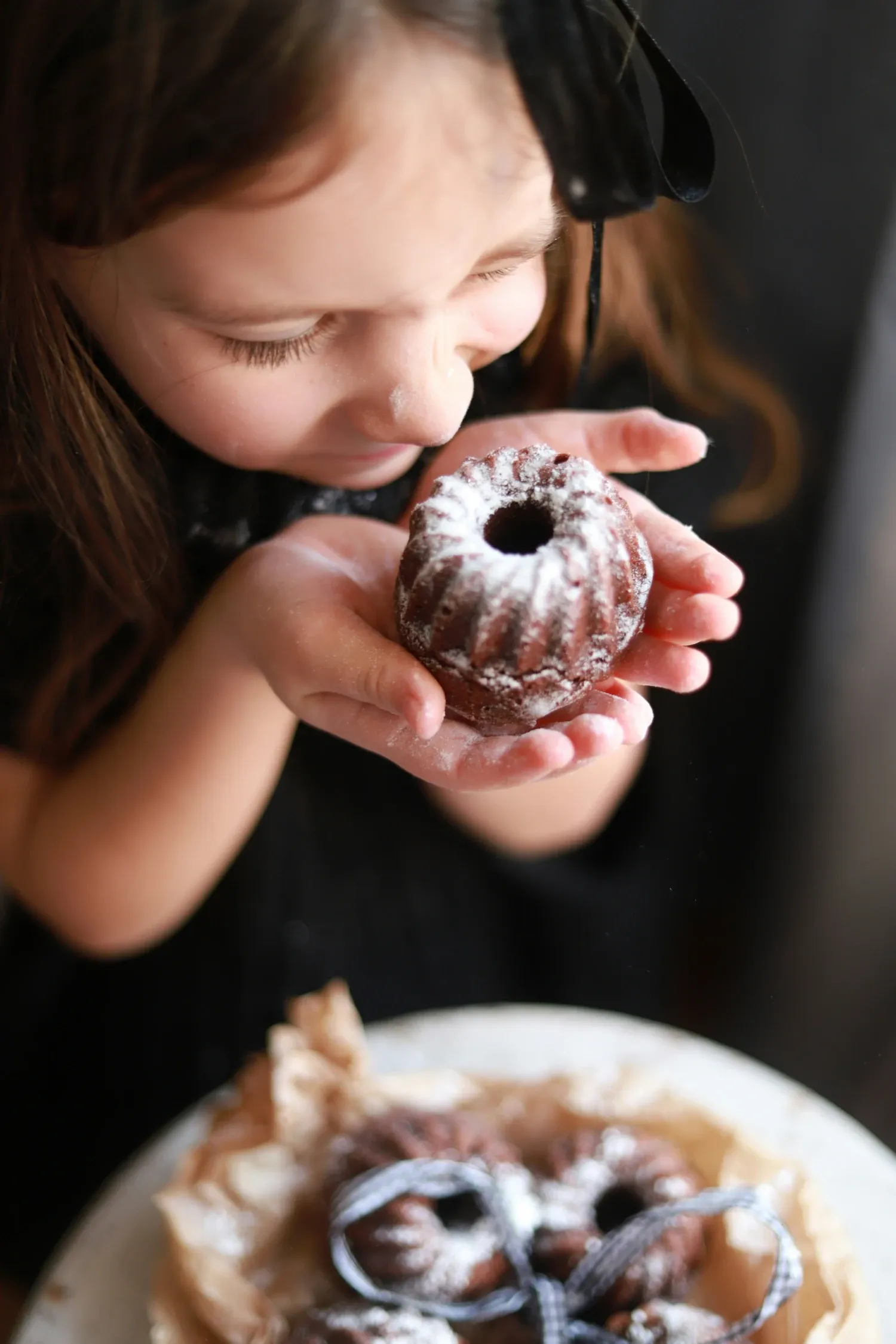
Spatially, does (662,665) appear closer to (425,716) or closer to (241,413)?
(425,716)

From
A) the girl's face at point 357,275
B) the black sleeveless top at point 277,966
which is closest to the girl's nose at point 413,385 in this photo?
the girl's face at point 357,275

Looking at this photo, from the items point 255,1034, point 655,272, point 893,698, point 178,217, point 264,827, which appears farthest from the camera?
point 255,1034

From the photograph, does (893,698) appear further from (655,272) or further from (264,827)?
(264,827)

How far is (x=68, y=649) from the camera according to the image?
0.71 metres

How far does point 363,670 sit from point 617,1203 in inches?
17.8

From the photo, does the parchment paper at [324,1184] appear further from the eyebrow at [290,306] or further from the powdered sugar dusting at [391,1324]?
the eyebrow at [290,306]

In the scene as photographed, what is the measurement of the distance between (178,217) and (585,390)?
0.75ft

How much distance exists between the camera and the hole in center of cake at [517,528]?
0.49 m

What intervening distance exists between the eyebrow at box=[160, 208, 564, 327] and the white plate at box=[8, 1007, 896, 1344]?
621 mm

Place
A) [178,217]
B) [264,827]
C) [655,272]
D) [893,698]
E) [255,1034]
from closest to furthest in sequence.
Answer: [178,217]
[655,272]
[893,698]
[264,827]
[255,1034]

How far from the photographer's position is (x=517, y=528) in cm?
49

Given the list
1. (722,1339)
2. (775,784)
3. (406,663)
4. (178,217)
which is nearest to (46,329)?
(178,217)

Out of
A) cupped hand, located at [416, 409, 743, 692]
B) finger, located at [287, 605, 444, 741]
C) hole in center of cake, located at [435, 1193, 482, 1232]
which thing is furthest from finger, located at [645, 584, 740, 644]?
hole in center of cake, located at [435, 1193, 482, 1232]

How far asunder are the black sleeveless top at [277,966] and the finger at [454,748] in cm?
27
